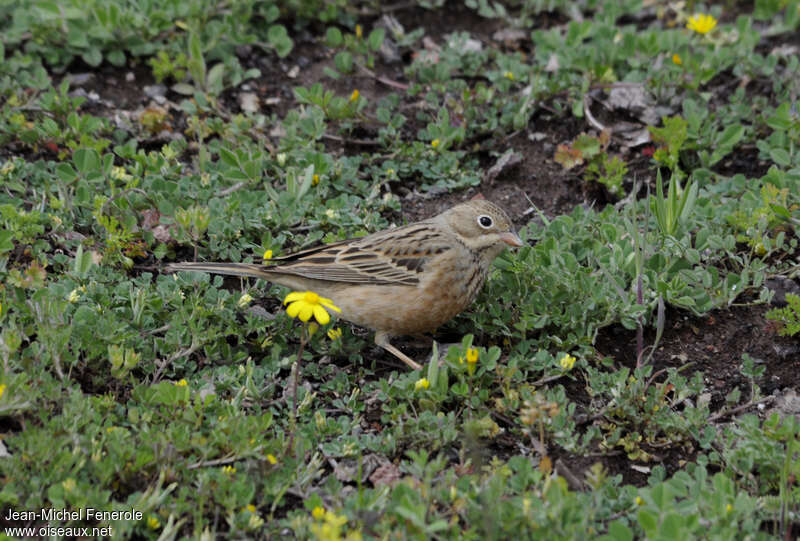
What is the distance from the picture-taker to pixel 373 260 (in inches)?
256

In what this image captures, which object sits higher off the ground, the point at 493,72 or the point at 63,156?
the point at 493,72

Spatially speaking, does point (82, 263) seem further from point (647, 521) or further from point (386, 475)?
point (647, 521)

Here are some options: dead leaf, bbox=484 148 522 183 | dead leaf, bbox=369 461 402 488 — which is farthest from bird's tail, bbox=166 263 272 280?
dead leaf, bbox=484 148 522 183

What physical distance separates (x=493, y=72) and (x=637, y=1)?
224cm

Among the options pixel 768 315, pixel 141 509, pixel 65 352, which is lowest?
pixel 141 509

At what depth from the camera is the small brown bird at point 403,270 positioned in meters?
6.26


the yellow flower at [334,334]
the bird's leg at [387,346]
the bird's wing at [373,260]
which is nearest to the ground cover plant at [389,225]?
the yellow flower at [334,334]

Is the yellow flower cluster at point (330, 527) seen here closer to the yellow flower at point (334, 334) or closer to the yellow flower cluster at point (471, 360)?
the yellow flower cluster at point (471, 360)

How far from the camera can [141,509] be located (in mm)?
4688

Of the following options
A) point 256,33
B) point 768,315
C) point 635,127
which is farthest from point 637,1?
point 768,315

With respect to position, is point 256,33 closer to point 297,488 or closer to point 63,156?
point 63,156

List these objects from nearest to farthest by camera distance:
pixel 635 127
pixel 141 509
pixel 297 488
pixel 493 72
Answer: pixel 141 509 < pixel 297 488 < pixel 635 127 < pixel 493 72

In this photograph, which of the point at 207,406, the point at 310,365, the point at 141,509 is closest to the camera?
the point at 141,509

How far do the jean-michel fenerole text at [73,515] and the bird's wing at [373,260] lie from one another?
2.23m
